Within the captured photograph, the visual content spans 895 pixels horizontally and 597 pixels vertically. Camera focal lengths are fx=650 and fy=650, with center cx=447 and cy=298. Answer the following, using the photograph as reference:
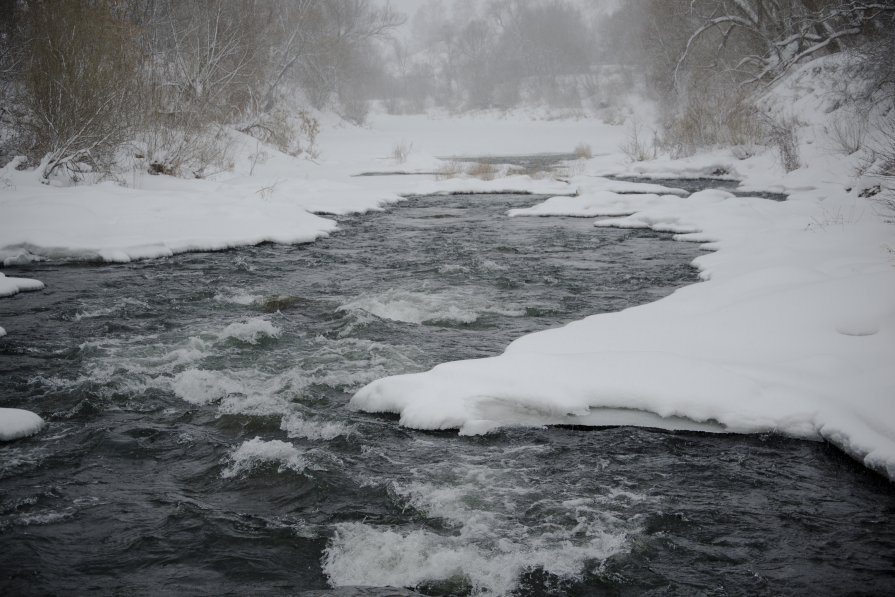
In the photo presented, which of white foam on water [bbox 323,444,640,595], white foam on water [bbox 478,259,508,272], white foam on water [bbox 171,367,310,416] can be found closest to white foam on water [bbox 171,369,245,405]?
white foam on water [bbox 171,367,310,416]

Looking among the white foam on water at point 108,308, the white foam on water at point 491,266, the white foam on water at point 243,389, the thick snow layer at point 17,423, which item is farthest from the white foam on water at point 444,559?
the white foam on water at point 491,266

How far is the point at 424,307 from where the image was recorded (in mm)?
6445

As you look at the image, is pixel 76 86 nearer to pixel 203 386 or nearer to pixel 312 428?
pixel 203 386

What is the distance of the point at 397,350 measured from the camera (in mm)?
5316

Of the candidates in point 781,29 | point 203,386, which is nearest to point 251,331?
point 203,386

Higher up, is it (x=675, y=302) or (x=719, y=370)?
(x=675, y=302)

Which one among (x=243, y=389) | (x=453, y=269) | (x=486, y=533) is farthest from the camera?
(x=453, y=269)

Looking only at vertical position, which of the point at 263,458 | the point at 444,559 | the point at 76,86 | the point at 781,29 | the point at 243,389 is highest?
the point at 781,29

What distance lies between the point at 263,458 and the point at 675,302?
3.98 metres

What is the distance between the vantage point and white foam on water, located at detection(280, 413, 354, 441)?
12.8ft

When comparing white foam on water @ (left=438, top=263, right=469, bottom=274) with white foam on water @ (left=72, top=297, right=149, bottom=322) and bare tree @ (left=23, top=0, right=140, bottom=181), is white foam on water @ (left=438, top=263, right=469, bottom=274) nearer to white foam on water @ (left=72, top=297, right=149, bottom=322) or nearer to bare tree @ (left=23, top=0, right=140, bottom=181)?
white foam on water @ (left=72, top=297, right=149, bottom=322)

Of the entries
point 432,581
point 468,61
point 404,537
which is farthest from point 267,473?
point 468,61

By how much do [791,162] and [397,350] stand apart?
12.6 metres

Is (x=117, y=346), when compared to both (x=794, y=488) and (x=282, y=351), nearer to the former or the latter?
(x=282, y=351)
